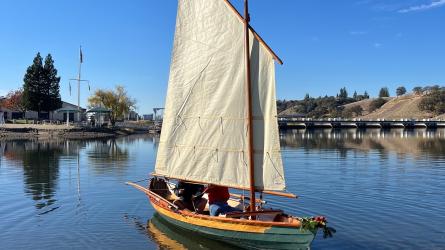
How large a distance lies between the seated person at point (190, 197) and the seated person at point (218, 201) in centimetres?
183

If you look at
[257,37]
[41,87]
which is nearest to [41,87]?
[41,87]

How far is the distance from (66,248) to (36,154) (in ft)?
159

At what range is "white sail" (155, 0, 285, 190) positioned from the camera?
20078mm

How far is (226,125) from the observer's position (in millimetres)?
21500

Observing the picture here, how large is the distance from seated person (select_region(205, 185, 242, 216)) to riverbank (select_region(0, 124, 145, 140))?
90.8 meters

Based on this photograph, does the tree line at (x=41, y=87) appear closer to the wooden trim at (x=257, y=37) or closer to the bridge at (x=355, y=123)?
the bridge at (x=355, y=123)

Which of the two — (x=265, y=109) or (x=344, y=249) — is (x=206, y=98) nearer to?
(x=265, y=109)

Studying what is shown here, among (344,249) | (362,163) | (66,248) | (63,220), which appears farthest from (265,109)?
(362,163)

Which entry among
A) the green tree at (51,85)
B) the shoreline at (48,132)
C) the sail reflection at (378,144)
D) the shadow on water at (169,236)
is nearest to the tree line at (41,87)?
the green tree at (51,85)

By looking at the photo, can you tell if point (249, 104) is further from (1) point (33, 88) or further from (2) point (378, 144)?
(1) point (33, 88)

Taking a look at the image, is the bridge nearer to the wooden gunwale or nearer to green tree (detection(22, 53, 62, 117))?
green tree (detection(22, 53, 62, 117))

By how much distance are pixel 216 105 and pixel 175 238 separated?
678 centimetres

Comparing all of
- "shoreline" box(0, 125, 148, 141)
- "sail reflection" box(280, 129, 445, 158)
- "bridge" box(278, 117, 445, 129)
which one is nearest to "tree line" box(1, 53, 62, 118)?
"shoreline" box(0, 125, 148, 141)

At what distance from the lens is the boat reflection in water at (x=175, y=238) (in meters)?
21.3
